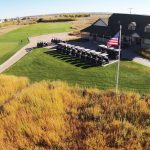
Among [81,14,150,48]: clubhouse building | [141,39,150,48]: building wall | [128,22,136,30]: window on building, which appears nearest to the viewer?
[141,39,150,48]: building wall

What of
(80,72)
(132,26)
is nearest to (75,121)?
(80,72)

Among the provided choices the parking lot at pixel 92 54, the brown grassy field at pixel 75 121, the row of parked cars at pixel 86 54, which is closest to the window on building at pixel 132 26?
the parking lot at pixel 92 54

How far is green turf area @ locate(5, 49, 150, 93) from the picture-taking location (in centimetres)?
3024

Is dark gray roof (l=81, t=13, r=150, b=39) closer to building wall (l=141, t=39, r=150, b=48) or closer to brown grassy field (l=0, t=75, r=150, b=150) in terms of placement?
building wall (l=141, t=39, r=150, b=48)

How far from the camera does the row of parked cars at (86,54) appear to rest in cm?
3819

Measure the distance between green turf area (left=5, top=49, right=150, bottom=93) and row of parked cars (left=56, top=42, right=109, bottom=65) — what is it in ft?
3.86

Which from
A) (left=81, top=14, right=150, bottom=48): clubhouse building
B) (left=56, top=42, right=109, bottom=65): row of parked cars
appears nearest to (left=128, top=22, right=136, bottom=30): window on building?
(left=81, top=14, right=150, bottom=48): clubhouse building

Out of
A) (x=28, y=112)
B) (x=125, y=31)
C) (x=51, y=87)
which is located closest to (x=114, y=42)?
(x=51, y=87)

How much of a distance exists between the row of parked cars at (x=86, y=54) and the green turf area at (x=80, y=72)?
1177mm

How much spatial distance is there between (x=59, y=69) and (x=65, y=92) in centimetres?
1823

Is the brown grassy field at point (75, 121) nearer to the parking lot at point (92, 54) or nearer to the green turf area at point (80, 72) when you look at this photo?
the green turf area at point (80, 72)

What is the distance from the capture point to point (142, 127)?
13953mm

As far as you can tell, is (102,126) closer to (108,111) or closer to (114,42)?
(108,111)

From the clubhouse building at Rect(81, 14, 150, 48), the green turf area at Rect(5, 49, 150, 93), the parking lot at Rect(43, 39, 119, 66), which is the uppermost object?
the clubhouse building at Rect(81, 14, 150, 48)
